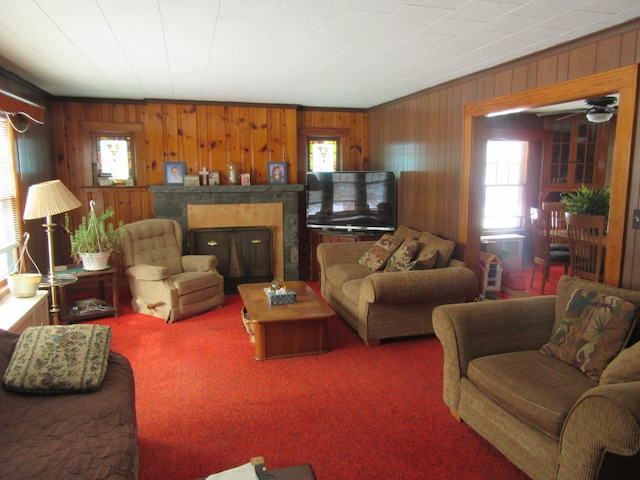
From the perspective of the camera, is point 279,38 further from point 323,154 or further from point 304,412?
point 323,154

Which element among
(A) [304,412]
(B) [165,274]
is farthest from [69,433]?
(B) [165,274]

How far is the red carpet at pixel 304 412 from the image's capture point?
2.35 meters

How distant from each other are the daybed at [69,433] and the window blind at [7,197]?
208 centimetres

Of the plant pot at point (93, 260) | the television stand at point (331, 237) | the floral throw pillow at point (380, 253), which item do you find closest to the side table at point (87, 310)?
the plant pot at point (93, 260)

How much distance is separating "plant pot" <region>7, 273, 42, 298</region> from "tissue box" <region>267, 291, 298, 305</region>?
5.86 feet

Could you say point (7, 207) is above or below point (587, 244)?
above

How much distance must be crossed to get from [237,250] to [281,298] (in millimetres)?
2171

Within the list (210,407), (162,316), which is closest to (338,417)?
(210,407)

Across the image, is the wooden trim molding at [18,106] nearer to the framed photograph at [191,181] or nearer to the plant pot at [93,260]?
the plant pot at [93,260]

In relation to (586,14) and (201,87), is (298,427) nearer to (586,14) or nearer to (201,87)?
(586,14)

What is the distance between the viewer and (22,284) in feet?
11.3

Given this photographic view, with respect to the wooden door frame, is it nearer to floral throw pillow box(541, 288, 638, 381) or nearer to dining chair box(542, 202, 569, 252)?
floral throw pillow box(541, 288, 638, 381)

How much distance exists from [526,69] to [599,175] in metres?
4.25

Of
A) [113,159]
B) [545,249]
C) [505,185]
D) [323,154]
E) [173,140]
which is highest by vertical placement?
[173,140]
